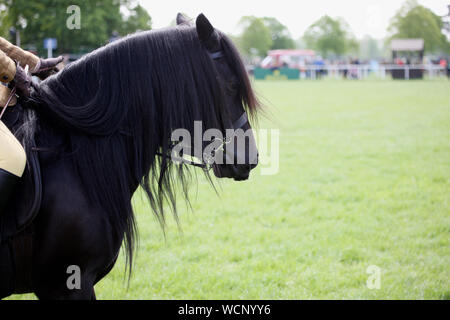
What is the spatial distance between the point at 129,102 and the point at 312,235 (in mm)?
3521

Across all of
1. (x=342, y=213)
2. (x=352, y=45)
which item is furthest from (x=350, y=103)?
(x=352, y=45)

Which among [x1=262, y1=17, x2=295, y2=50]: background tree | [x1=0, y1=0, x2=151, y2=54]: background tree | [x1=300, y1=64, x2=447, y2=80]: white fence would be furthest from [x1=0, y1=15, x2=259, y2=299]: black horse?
[x1=262, y1=17, x2=295, y2=50]: background tree

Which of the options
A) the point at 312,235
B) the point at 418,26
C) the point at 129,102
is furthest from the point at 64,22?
the point at 418,26

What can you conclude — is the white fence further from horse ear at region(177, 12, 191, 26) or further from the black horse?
the black horse

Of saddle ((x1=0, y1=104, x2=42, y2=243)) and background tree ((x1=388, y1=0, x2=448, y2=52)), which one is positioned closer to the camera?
saddle ((x1=0, y1=104, x2=42, y2=243))

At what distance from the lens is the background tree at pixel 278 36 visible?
99.5m

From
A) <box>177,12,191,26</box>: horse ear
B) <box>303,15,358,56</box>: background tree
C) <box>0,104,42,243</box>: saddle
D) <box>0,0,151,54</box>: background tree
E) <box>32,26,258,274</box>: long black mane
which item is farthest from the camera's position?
<box>303,15,358,56</box>: background tree

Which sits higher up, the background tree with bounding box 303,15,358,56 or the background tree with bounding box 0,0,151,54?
the background tree with bounding box 303,15,358,56

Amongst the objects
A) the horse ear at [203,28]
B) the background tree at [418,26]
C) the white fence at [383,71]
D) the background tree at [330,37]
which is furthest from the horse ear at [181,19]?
the background tree at [330,37]

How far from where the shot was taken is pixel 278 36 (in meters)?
101

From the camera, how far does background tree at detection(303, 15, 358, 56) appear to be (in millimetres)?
88500

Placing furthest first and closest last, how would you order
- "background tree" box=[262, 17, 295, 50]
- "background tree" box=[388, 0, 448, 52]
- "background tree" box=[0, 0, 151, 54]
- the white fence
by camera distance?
"background tree" box=[262, 17, 295, 50] → "background tree" box=[388, 0, 448, 52] → the white fence → "background tree" box=[0, 0, 151, 54]

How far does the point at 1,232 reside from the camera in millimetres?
2027

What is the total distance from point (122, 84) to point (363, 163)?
7.24 metres
